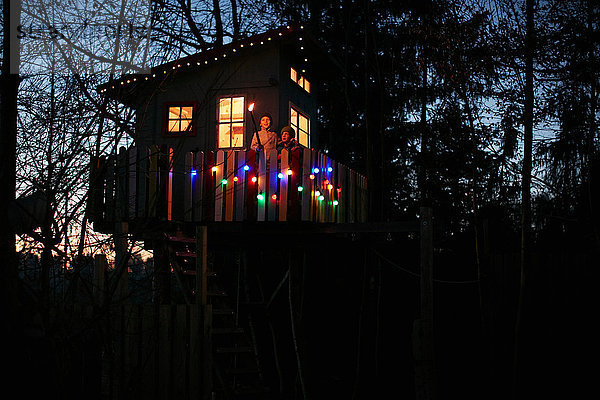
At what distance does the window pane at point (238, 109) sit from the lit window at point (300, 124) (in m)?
1.23

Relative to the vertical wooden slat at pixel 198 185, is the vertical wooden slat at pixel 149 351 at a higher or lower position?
lower

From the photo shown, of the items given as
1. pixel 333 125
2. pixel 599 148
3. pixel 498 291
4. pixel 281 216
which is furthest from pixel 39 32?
pixel 333 125

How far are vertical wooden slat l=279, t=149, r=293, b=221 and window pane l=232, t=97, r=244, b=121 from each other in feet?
9.13

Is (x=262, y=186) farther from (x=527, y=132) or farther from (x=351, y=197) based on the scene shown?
(x=527, y=132)

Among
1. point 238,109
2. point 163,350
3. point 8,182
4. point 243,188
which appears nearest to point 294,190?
point 243,188

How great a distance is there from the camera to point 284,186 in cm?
1102

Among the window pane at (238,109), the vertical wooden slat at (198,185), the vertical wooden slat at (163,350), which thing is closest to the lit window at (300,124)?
the window pane at (238,109)

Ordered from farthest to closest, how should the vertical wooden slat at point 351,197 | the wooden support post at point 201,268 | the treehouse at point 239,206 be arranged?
the vertical wooden slat at point 351,197 < the treehouse at point 239,206 < the wooden support post at point 201,268

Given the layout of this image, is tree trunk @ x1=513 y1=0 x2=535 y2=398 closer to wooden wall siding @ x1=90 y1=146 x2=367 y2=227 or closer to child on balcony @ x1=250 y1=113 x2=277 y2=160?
wooden wall siding @ x1=90 y1=146 x2=367 y2=227

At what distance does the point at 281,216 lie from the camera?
35.9 feet

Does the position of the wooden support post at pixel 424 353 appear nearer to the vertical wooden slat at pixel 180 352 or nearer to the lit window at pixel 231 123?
the vertical wooden slat at pixel 180 352

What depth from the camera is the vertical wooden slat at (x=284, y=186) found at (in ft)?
36.0

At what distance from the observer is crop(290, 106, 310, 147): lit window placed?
46.9 feet

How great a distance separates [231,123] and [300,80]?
2.48m
